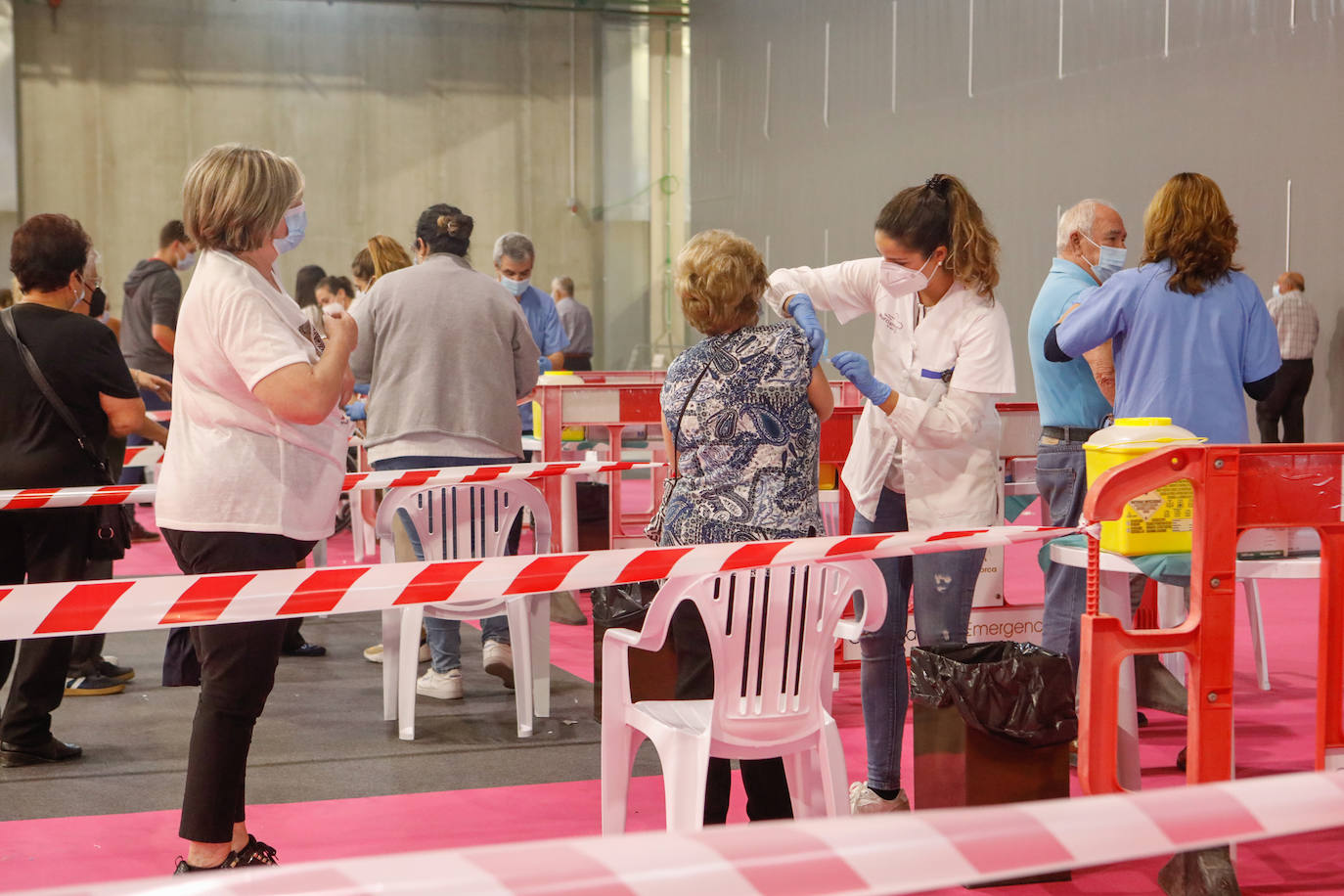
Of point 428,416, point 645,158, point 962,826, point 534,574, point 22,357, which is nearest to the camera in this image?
point 962,826

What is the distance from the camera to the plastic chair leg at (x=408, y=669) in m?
3.79

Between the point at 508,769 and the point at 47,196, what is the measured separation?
12954mm

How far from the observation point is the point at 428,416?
159 inches

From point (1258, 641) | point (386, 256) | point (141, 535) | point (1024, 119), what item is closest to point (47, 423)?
point (386, 256)

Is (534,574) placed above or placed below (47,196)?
below

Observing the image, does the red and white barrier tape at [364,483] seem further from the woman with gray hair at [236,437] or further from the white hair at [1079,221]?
the white hair at [1079,221]

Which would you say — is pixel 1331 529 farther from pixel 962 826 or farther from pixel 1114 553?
pixel 962 826

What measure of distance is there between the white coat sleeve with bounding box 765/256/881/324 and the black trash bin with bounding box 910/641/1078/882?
0.80 m

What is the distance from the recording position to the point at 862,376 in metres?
2.66

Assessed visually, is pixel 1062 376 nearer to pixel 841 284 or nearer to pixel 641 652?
pixel 841 284

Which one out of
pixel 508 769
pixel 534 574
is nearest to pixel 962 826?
pixel 534 574

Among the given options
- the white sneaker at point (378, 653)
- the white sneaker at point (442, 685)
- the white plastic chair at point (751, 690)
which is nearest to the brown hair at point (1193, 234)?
A: the white plastic chair at point (751, 690)

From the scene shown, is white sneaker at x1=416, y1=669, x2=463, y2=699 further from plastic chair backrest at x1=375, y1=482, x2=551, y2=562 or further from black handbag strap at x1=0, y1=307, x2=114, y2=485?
black handbag strap at x1=0, y1=307, x2=114, y2=485

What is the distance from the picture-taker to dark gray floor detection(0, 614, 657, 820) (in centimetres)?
335
